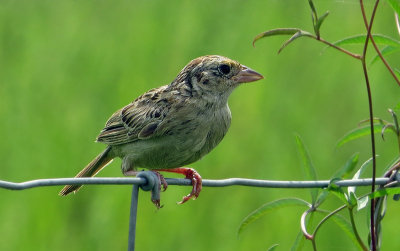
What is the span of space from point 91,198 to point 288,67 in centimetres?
287

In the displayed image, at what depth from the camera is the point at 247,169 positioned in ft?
26.7

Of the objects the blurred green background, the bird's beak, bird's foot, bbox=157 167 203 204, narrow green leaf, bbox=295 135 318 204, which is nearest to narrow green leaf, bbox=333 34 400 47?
narrow green leaf, bbox=295 135 318 204

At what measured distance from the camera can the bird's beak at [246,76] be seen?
569 cm

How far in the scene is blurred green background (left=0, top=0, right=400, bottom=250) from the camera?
23.6ft

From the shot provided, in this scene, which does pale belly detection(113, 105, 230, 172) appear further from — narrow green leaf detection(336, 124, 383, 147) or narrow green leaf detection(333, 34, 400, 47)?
narrow green leaf detection(333, 34, 400, 47)

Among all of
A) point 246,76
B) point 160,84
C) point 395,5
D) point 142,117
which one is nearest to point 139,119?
point 142,117

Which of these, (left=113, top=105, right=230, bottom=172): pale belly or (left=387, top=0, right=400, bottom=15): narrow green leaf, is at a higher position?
(left=387, top=0, right=400, bottom=15): narrow green leaf

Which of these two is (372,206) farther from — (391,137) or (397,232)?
(391,137)

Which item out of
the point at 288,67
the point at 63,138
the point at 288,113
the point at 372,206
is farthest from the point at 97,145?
the point at 372,206

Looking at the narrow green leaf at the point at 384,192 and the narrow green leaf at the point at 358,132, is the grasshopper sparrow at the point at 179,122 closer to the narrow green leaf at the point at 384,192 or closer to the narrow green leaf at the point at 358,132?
the narrow green leaf at the point at 358,132

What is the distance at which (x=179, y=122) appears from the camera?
17.9 ft

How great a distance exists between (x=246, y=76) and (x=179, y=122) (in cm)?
56

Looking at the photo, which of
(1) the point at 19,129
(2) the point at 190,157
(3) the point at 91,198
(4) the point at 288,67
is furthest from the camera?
(4) the point at 288,67

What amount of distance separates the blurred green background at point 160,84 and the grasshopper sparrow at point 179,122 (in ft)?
4.24
